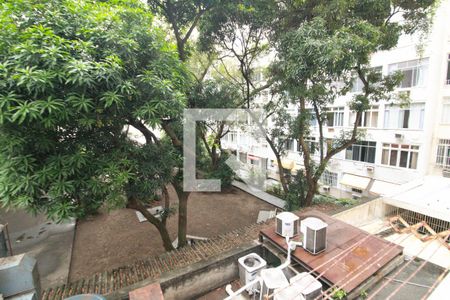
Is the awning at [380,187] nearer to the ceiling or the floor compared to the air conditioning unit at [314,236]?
nearer to the floor

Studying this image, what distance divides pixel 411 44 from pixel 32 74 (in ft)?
37.0

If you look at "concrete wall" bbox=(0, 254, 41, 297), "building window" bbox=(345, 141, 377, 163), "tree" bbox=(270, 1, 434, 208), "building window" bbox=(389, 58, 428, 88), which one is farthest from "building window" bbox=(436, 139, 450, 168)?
"concrete wall" bbox=(0, 254, 41, 297)

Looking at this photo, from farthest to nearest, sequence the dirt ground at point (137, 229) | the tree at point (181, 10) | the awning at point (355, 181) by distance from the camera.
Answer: the awning at point (355, 181) < the dirt ground at point (137, 229) < the tree at point (181, 10)

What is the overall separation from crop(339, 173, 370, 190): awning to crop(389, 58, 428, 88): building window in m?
4.34

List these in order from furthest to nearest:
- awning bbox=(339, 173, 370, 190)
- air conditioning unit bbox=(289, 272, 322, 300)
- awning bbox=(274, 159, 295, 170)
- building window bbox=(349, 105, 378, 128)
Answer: awning bbox=(274, 159, 295, 170) < awning bbox=(339, 173, 370, 190) < building window bbox=(349, 105, 378, 128) < air conditioning unit bbox=(289, 272, 322, 300)

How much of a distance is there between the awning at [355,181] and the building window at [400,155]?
1155mm

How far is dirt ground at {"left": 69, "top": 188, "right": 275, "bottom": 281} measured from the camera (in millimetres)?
5062

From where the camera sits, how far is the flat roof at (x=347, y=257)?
6.97 feet

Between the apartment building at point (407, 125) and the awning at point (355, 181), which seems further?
the awning at point (355, 181)

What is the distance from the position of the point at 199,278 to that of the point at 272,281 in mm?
1061

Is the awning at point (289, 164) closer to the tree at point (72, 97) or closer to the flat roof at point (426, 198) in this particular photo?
the flat roof at point (426, 198)

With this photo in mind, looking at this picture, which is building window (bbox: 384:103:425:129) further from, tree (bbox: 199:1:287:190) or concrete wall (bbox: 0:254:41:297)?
concrete wall (bbox: 0:254:41:297)

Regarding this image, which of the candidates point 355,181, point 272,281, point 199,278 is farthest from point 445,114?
point 199,278

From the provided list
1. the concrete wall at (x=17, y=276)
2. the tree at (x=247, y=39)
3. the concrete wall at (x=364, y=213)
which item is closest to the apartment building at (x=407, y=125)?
the tree at (x=247, y=39)
